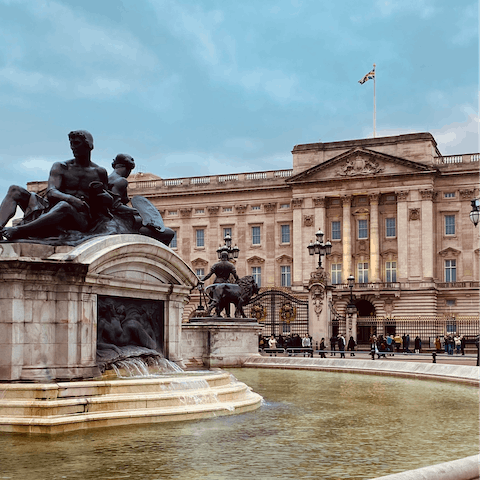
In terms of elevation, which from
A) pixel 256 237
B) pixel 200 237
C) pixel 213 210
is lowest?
pixel 256 237

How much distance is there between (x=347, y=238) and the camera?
68875mm

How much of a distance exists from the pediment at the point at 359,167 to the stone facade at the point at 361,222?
93mm

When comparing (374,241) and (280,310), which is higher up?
(374,241)

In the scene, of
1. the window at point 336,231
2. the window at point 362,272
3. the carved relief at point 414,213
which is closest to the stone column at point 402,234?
the carved relief at point 414,213

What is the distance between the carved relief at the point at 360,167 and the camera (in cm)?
6819

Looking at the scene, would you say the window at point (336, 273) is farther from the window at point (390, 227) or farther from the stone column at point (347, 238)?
the window at point (390, 227)

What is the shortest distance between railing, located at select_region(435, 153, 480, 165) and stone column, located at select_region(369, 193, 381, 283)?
6.67 meters

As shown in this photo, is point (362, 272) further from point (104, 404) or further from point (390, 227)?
point (104, 404)

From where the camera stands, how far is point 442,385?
50.3 feet

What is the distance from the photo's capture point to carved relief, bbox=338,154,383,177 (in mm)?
68188

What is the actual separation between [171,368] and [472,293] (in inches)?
2234

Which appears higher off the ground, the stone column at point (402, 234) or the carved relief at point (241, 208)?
the carved relief at point (241, 208)

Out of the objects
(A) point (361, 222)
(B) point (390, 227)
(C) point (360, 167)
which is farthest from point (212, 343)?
(A) point (361, 222)

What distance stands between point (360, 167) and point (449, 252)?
1112 cm
